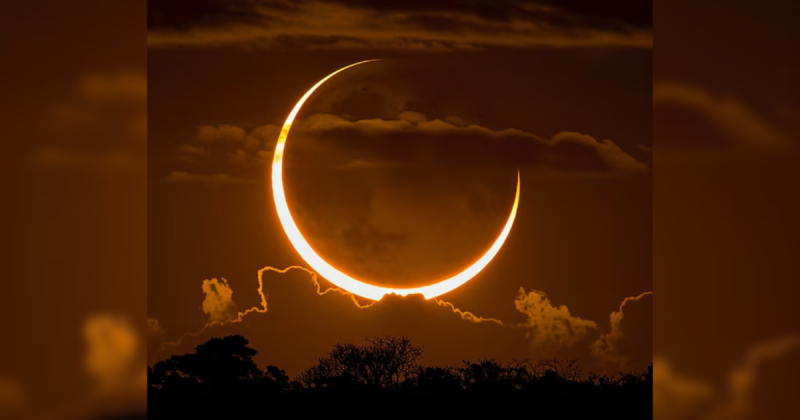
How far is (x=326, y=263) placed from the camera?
525 cm

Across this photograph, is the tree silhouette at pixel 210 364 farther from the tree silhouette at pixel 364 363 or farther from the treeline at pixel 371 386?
the tree silhouette at pixel 364 363

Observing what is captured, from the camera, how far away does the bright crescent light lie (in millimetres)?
5219

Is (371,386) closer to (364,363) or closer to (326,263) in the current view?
(364,363)

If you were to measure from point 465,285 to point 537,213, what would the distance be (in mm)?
628

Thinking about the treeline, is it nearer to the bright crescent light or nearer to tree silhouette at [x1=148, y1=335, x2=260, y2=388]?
tree silhouette at [x1=148, y1=335, x2=260, y2=388]

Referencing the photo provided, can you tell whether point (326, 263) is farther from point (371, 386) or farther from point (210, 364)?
point (210, 364)

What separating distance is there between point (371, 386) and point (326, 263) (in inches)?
31.3

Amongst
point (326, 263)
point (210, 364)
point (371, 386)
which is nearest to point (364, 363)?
point (371, 386)

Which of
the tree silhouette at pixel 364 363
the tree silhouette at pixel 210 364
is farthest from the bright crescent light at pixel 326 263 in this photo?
the tree silhouette at pixel 210 364

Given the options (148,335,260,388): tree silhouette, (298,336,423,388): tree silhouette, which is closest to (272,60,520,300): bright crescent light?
(298,336,423,388): tree silhouette

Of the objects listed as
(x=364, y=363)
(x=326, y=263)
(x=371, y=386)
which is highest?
(x=326, y=263)

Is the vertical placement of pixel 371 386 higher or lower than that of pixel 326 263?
lower

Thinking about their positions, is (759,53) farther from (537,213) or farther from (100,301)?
(100,301)

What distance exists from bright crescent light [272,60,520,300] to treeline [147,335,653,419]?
308 mm
